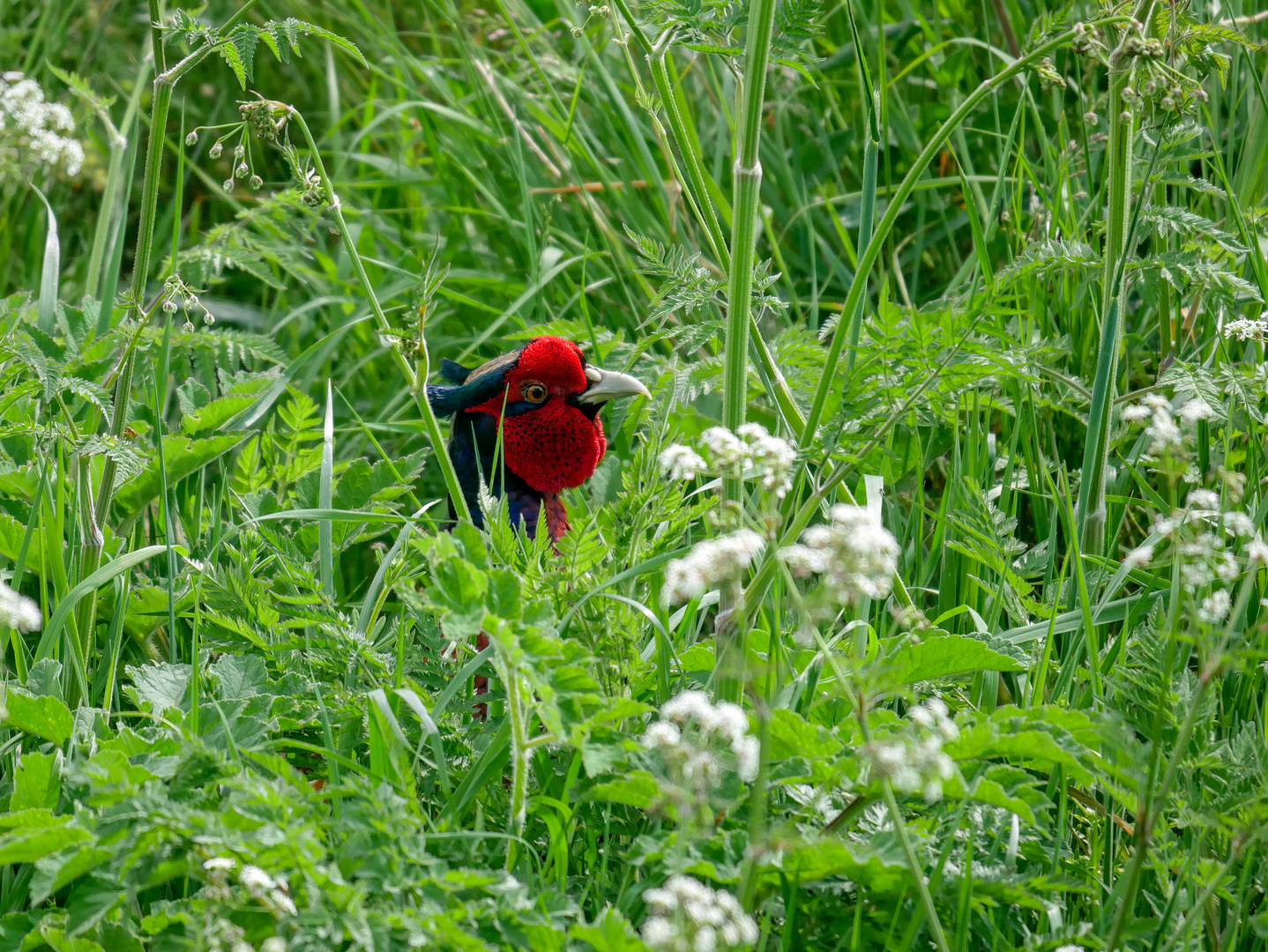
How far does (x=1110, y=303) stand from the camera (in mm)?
1752

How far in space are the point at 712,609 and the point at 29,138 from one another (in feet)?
4.92

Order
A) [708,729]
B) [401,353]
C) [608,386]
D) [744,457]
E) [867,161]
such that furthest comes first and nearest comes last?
[608,386] < [867,161] < [401,353] < [744,457] < [708,729]

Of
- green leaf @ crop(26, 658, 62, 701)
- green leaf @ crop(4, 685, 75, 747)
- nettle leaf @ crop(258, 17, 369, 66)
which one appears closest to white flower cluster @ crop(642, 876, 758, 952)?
green leaf @ crop(4, 685, 75, 747)

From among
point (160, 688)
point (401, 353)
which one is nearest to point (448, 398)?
point (401, 353)

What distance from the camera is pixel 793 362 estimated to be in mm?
2006

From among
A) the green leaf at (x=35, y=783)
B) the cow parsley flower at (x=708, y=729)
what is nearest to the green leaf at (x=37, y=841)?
the green leaf at (x=35, y=783)

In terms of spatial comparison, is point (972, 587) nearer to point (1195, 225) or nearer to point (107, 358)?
point (1195, 225)

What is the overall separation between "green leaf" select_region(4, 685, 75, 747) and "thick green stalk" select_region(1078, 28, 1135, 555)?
1.42m

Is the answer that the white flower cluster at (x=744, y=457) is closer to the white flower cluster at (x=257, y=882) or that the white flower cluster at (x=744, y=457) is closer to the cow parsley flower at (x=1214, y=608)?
the cow parsley flower at (x=1214, y=608)

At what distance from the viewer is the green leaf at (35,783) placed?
1.50 metres

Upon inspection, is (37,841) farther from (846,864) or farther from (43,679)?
(846,864)

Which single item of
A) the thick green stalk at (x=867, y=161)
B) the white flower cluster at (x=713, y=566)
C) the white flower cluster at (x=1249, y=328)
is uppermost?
the thick green stalk at (x=867, y=161)

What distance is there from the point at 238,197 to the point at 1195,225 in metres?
3.45

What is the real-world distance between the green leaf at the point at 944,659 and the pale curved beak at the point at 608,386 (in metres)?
0.86
